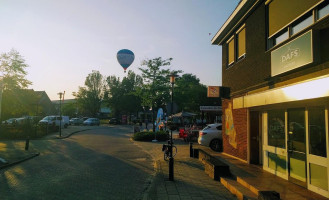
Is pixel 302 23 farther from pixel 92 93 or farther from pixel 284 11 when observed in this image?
pixel 92 93

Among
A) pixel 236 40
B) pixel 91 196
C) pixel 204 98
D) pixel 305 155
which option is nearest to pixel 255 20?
pixel 236 40

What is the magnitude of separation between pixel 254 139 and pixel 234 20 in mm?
5024

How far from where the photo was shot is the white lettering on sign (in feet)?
20.6

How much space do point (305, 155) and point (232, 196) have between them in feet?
6.69

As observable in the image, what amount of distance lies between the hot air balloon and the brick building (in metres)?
11.7

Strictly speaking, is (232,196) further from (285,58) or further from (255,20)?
(255,20)

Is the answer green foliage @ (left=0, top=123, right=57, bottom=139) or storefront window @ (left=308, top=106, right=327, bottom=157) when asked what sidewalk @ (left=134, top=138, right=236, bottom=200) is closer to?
storefront window @ (left=308, top=106, right=327, bottom=157)

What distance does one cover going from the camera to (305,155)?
6.29 metres

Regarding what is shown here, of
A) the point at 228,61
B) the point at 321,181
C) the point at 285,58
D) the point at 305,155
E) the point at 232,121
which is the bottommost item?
the point at 321,181

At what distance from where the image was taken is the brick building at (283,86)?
5.57 metres

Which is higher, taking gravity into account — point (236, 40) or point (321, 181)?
point (236, 40)

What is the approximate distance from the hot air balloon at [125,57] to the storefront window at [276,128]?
15.3m

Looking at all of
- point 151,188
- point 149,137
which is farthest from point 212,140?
point 149,137

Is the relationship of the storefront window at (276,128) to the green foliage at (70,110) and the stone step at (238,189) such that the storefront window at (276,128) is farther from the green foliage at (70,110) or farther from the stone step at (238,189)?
the green foliage at (70,110)
